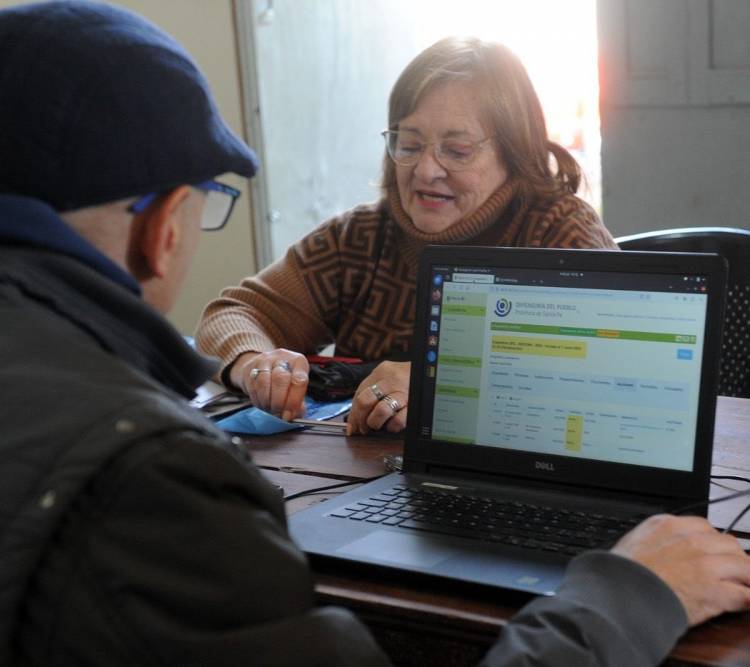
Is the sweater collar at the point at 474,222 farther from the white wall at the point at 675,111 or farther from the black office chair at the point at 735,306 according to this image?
the white wall at the point at 675,111

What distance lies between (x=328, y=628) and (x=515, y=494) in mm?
586

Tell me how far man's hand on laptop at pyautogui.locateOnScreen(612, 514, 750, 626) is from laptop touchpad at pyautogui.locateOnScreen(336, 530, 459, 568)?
0.18 metres

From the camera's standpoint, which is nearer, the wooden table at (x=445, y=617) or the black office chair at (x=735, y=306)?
the wooden table at (x=445, y=617)

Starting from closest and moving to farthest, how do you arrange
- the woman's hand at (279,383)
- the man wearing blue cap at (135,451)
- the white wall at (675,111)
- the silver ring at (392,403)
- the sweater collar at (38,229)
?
the man wearing blue cap at (135,451) → the sweater collar at (38,229) → the silver ring at (392,403) → the woman's hand at (279,383) → the white wall at (675,111)

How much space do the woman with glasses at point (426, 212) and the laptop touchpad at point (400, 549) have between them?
2.31 feet

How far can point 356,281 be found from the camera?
2.10 meters

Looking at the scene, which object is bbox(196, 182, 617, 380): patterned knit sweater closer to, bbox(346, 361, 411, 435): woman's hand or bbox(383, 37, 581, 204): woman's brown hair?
bbox(383, 37, 581, 204): woman's brown hair

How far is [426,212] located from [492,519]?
909 millimetres

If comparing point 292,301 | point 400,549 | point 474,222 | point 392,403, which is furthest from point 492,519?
point 292,301

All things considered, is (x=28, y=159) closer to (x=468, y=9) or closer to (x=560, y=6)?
(x=560, y=6)

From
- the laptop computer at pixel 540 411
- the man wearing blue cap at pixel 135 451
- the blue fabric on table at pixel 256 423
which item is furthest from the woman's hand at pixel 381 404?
the man wearing blue cap at pixel 135 451

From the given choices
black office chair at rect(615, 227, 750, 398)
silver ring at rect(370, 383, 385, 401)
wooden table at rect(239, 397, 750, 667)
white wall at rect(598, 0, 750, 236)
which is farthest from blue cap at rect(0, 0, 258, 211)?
white wall at rect(598, 0, 750, 236)

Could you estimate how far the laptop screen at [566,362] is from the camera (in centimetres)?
120

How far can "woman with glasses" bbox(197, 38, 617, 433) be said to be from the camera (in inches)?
77.1
